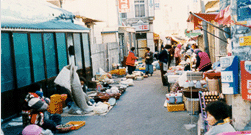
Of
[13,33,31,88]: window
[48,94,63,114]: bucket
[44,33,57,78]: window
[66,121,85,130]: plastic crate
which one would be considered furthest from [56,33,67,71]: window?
[66,121,85,130]: plastic crate

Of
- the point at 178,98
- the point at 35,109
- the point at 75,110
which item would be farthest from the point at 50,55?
the point at 178,98

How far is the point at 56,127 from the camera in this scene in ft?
26.1

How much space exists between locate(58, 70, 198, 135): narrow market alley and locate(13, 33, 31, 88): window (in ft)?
6.54

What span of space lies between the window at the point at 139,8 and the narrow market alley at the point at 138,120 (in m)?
29.0

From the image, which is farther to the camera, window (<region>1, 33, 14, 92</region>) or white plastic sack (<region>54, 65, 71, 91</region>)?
white plastic sack (<region>54, 65, 71, 91</region>)

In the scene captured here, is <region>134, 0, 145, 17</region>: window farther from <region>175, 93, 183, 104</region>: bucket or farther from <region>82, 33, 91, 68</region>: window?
<region>175, 93, 183, 104</region>: bucket

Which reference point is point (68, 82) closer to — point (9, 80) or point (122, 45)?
point (9, 80)

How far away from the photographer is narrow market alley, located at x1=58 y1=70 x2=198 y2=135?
7.71 meters

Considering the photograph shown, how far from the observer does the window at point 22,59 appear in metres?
9.29

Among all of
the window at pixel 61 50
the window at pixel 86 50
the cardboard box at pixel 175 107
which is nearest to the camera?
the cardboard box at pixel 175 107

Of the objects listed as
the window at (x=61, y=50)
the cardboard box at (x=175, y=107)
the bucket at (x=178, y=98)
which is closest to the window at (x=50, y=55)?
the window at (x=61, y=50)

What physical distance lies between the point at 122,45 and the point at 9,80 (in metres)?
20.7

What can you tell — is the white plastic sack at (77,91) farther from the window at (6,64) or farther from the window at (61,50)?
the window at (61,50)

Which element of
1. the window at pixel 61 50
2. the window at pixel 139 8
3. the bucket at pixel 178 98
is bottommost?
the bucket at pixel 178 98
